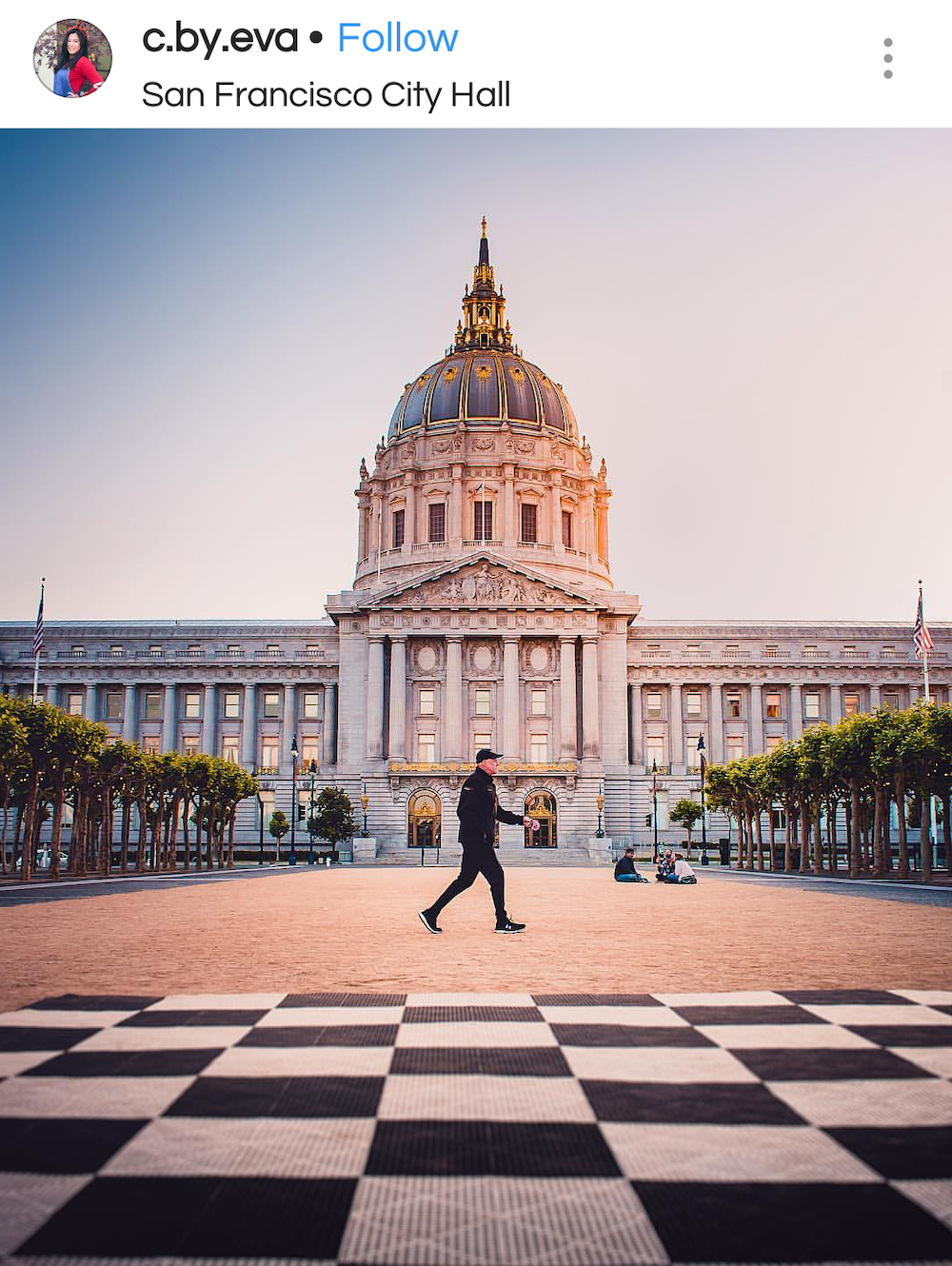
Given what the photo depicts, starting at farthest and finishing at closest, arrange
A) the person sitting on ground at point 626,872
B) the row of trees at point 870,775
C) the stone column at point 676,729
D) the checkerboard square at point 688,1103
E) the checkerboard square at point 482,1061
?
the stone column at point 676,729 < the row of trees at point 870,775 < the person sitting on ground at point 626,872 < the checkerboard square at point 482,1061 < the checkerboard square at point 688,1103

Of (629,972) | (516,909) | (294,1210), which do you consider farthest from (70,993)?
(516,909)

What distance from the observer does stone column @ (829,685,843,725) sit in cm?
10075

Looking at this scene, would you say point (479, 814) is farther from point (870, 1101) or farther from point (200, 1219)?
point (200, 1219)

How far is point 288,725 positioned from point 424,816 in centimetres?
1807

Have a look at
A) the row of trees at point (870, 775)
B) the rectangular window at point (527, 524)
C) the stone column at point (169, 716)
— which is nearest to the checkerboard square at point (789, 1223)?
the row of trees at point (870, 775)

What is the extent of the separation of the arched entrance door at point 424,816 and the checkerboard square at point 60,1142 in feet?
275

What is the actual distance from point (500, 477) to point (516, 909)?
302 feet

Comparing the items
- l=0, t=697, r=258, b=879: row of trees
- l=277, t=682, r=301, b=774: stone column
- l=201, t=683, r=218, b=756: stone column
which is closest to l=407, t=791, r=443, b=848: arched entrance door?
l=277, t=682, r=301, b=774: stone column

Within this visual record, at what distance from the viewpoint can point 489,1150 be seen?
520cm

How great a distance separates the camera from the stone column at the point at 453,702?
91688 mm

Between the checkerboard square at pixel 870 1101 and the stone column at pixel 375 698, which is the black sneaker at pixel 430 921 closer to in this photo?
the checkerboard square at pixel 870 1101
